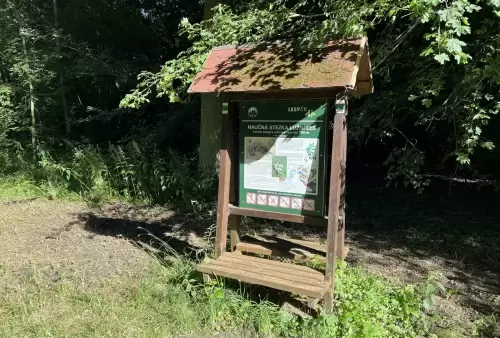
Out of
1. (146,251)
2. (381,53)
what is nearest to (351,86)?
(381,53)

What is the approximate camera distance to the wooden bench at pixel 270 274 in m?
3.15

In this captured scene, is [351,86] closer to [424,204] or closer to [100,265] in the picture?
[100,265]

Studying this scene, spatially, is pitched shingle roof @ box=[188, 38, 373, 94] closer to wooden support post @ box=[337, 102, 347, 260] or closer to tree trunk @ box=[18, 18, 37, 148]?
wooden support post @ box=[337, 102, 347, 260]

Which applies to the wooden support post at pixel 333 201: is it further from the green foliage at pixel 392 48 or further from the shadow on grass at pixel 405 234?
the green foliage at pixel 392 48

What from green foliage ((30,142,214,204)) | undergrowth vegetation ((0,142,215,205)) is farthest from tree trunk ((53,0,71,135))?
green foliage ((30,142,214,204))

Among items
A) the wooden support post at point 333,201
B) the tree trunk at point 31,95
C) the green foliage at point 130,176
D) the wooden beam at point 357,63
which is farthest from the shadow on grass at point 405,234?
the tree trunk at point 31,95

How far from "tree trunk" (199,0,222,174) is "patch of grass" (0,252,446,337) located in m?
3.99

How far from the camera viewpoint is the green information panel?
346cm

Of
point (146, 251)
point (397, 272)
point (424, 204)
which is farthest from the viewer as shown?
point (424, 204)

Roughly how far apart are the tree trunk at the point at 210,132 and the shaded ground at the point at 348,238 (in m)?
1.25

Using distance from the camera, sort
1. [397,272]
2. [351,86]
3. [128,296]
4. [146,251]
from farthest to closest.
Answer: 1. [146,251]
2. [397,272]
3. [128,296]
4. [351,86]

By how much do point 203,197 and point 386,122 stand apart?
11.8 ft

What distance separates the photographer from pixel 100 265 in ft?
14.7

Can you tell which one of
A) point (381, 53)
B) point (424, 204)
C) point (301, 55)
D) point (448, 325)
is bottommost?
point (448, 325)
